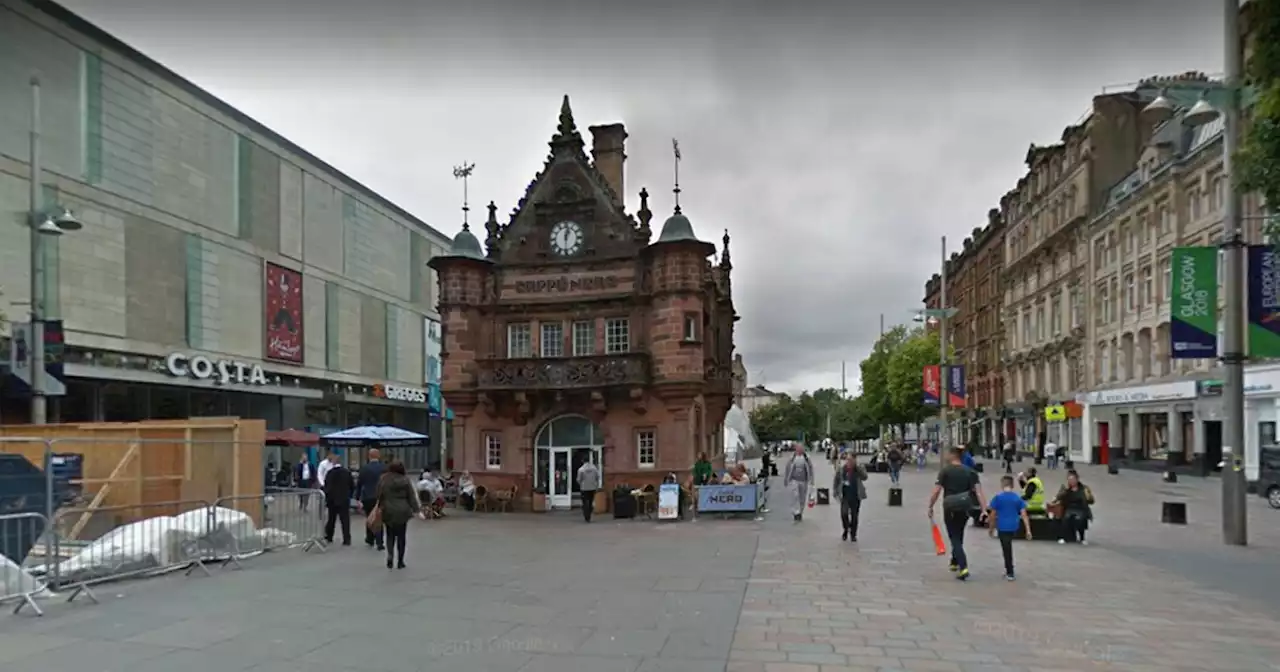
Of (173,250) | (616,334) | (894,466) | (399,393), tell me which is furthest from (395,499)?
(399,393)

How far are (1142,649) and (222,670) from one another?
8310 mm

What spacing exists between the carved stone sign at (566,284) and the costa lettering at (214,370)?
13.8 meters

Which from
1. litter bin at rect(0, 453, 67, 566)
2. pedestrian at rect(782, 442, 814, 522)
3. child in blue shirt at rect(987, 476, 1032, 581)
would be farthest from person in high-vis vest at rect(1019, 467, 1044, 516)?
litter bin at rect(0, 453, 67, 566)

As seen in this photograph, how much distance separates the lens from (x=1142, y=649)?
27.1ft

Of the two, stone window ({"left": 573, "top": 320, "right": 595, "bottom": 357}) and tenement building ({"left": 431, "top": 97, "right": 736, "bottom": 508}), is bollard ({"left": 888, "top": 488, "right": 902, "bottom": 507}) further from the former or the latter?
stone window ({"left": 573, "top": 320, "right": 595, "bottom": 357})

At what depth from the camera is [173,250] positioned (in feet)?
108

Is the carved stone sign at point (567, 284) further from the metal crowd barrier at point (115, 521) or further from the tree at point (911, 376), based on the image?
the tree at point (911, 376)

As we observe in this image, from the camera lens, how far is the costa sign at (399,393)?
161ft

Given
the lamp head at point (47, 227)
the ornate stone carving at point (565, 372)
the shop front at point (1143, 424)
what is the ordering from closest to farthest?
the lamp head at point (47, 227), the ornate stone carving at point (565, 372), the shop front at point (1143, 424)

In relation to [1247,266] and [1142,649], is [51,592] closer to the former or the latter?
[1142,649]

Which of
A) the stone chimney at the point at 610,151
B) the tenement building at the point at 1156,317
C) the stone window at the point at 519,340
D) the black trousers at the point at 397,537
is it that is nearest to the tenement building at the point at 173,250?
the black trousers at the point at 397,537

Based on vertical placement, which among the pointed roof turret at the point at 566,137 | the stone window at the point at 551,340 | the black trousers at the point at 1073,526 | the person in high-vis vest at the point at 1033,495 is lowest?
the black trousers at the point at 1073,526

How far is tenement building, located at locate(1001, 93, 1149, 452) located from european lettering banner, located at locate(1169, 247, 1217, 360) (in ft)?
113

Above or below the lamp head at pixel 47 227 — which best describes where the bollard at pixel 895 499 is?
below
